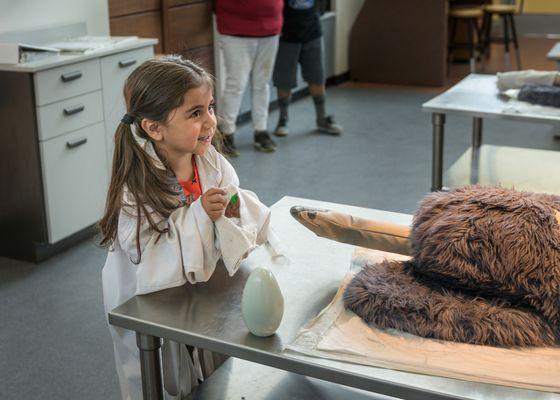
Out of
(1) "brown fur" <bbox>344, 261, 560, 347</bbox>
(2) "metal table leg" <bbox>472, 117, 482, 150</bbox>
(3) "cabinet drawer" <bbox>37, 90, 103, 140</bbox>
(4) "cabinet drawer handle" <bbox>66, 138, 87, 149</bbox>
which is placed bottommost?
(2) "metal table leg" <bbox>472, 117, 482, 150</bbox>

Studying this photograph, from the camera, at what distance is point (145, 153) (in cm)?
158

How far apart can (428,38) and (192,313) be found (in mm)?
5619

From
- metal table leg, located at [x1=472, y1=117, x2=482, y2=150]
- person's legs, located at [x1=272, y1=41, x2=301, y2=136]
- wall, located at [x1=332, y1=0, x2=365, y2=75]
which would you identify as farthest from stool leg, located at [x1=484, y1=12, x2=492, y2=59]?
metal table leg, located at [x1=472, y1=117, x2=482, y2=150]

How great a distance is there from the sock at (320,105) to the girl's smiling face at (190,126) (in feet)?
12.0

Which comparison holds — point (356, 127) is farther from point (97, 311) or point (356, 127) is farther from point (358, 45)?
point (97, 311)

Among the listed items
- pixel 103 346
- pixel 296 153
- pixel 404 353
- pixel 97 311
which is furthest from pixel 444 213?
pixel 296 153

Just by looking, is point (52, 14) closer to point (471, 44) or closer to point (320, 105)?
point (320, 105)

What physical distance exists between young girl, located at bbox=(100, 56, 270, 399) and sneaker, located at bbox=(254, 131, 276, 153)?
314cm

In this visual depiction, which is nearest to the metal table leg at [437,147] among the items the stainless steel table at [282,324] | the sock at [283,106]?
the stainless steel table at [282,324]

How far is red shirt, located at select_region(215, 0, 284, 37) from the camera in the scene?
4.55 m

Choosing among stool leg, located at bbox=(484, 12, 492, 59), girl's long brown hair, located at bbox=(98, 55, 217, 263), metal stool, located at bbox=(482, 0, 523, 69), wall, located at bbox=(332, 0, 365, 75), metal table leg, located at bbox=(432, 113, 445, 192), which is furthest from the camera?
stool leg, located at bbox=(484, 12, 492, 59)

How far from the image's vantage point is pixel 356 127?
5371 mm

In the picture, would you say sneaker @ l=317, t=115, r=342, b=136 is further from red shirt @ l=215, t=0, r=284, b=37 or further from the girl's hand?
the girl's hand

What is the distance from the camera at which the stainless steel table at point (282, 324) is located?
117 centimetres
